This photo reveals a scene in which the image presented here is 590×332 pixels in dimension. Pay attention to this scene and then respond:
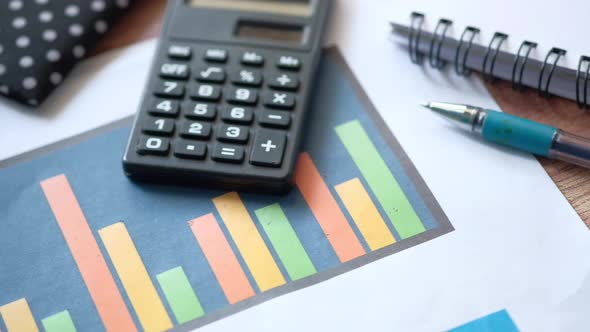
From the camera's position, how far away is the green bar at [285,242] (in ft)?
1.29

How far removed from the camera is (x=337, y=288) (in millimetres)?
387

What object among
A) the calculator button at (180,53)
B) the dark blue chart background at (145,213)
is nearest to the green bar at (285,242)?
the dark blue chart background at (145,213)

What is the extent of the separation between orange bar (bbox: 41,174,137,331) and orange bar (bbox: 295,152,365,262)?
0.38ft

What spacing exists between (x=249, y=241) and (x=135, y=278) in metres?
0.07

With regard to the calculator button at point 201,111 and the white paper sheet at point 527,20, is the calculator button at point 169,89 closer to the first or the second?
the calculator button at point 201,111

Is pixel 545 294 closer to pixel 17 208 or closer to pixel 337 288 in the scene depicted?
pixel 337 288

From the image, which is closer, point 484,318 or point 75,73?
point 484,318

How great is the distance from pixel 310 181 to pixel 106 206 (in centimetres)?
12

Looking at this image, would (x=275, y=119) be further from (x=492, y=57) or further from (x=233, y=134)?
(x=492, y=57)

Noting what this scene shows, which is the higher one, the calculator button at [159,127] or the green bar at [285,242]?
the calculator button at [159,127]

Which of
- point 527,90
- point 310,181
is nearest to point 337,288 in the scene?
point 310,181

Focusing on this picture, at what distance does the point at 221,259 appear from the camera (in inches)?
15.8

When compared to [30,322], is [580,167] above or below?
above

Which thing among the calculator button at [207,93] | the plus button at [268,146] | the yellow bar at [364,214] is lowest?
the yellow bar at [364,214]
